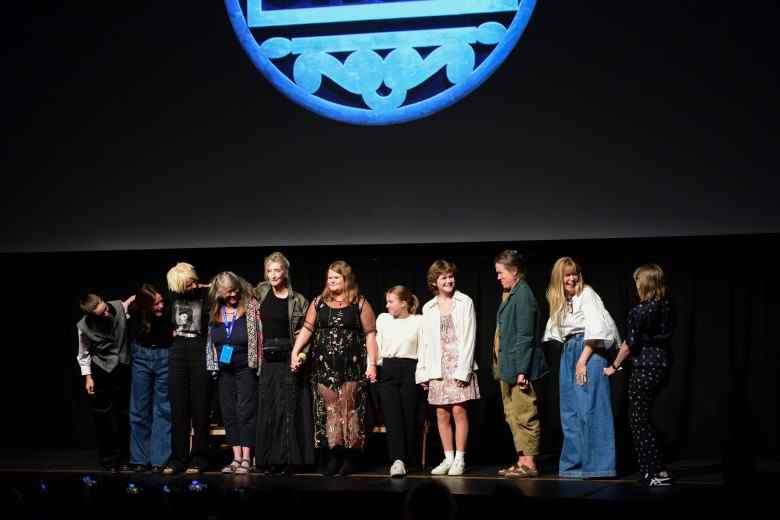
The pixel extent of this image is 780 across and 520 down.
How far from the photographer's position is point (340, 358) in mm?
5551

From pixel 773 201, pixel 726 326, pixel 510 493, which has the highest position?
pixel 773 201

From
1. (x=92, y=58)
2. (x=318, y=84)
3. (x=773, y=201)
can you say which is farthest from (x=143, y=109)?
(x=773, y=201)

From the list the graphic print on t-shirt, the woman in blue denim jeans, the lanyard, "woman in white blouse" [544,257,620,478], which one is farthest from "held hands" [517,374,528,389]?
the woman in blue denim jeans

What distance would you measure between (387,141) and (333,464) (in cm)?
211

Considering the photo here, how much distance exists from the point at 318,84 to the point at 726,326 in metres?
3.15

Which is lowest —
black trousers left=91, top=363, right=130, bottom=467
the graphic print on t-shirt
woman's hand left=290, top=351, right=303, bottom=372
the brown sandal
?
the brown sandal

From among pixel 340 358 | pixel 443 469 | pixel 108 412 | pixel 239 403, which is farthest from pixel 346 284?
pixel 108 412

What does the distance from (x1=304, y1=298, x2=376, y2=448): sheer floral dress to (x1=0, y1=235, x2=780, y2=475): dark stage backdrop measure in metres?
1.03

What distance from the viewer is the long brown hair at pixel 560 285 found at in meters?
5.53

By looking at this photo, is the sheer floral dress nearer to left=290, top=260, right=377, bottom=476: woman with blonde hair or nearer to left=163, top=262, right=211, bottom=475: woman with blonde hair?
left=290, top=260, right=377, bottom=476: woman with blonde hair

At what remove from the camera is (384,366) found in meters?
5.93

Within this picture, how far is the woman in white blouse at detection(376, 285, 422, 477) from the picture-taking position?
18.7ft

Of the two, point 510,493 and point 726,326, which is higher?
point 726,326

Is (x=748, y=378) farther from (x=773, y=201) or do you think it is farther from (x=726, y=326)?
(x=773, y=201)
